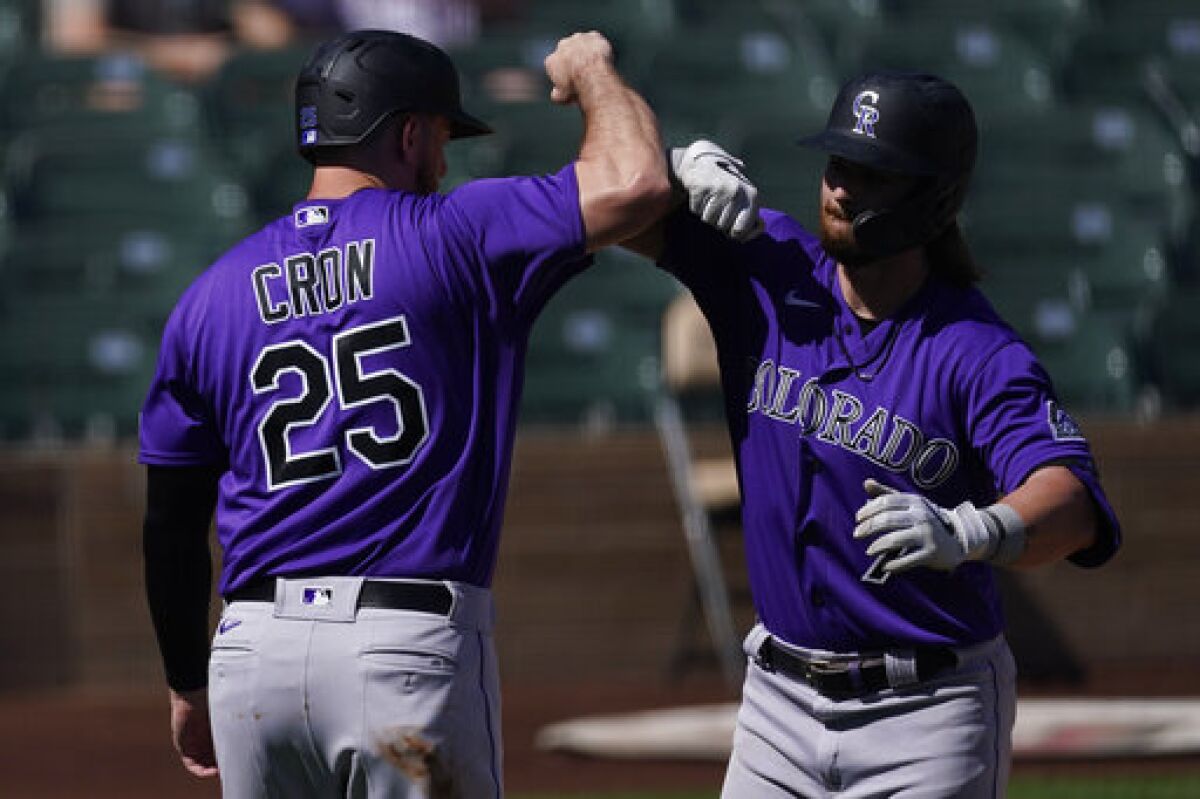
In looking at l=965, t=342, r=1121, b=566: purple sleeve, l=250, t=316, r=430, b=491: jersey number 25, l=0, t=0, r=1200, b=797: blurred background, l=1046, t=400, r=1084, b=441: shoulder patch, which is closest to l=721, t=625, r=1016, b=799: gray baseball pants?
l=965, t=342, r=1121, b=566: purple sleeve

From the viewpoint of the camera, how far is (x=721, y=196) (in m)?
3.69

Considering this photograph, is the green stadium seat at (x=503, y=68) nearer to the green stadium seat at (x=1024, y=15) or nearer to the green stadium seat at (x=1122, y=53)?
the green stadium seat at (x=1024, y=15)

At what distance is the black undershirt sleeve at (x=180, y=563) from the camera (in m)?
3.75

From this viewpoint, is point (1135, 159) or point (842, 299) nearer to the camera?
point (842, 299)

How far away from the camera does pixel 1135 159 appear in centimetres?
1064

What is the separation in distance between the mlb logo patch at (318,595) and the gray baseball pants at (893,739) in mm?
863

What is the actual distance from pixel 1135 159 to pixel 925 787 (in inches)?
299

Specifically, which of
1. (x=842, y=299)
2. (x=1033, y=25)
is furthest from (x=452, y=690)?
(x=1033, y=25)

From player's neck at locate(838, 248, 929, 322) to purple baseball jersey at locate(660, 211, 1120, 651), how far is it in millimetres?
24

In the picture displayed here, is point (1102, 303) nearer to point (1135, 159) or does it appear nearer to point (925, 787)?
point (1135, 159)

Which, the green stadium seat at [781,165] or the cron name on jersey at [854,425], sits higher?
the cron name on jersey at [854,425]

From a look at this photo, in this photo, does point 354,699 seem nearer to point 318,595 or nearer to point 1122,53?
point 318,595

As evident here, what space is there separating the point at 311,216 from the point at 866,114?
1.02 meters

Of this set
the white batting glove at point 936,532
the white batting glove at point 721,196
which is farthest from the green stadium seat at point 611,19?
the white batting glove at point 936,532
